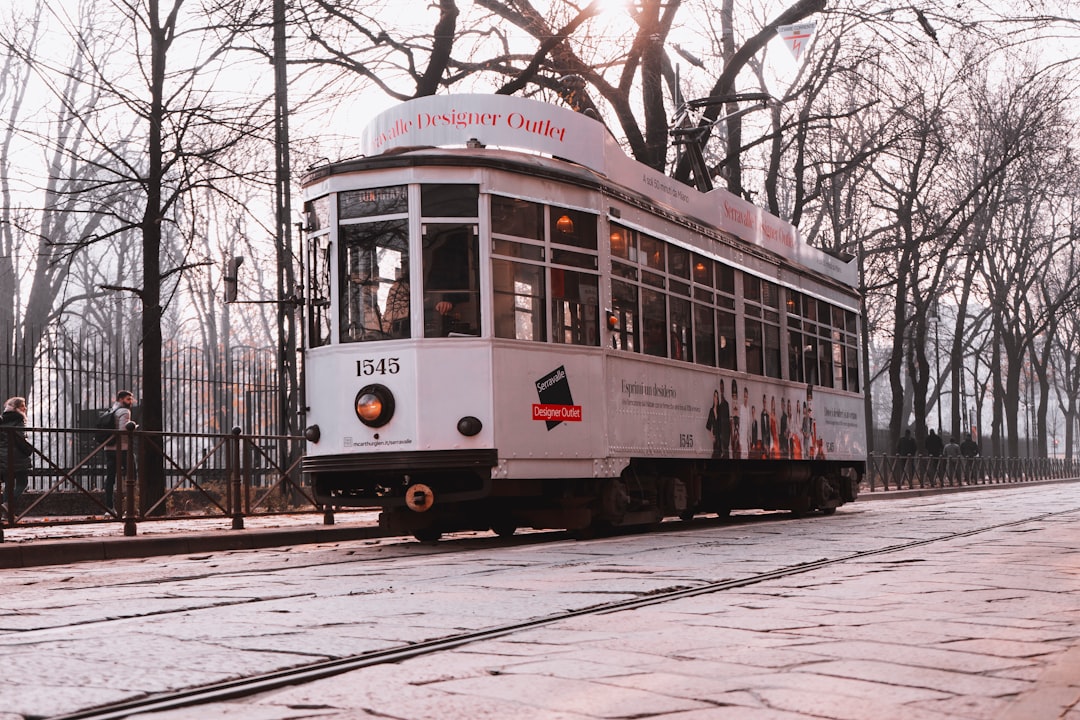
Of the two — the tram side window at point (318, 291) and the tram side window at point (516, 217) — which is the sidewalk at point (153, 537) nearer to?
the tram side window at point (318, 291)

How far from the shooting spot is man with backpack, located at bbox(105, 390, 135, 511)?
1357 cm

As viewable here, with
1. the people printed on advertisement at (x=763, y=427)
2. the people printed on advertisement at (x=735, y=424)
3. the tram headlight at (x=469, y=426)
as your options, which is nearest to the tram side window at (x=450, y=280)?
the tram headlight at (x=469, y=426)

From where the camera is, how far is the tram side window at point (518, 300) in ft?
38.2

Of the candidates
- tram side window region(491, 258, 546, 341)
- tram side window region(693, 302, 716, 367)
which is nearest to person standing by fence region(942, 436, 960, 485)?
tram side window region(693, 302, 716, 367)

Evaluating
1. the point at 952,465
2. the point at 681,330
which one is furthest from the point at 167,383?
the point at 952,465

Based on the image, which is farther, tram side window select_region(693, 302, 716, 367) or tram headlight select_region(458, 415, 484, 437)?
tram side window select_region(693, 302, 716, 367)

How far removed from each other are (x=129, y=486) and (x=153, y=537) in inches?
38.2

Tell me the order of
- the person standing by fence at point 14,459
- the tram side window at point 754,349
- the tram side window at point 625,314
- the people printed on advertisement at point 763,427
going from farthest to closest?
the tram side window at point 754,349, the people printed on advertisement at point 763,427, the tram side window at point 625,314, the person standing by fence at point 14,459

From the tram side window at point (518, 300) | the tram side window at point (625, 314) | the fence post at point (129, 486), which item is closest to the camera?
the tram side window at point (518, 300)

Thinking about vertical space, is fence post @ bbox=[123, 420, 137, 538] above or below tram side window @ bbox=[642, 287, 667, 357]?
below

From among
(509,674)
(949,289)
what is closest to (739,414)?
(509,674)

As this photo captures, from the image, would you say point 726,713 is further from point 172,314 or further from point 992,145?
point 172,314

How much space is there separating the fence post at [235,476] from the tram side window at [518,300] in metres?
4.40

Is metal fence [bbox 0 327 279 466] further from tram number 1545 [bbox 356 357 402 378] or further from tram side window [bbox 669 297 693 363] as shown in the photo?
tram side window [bbox 669 297 693 363]
